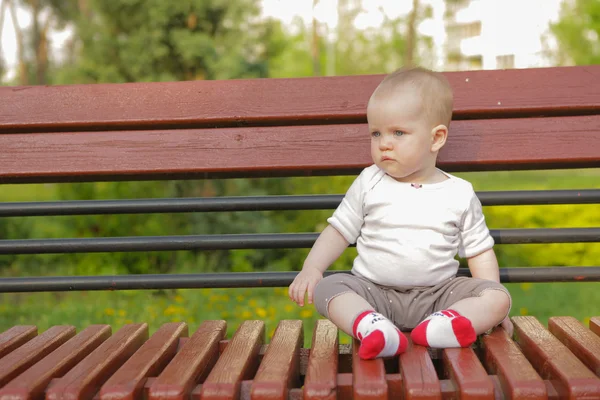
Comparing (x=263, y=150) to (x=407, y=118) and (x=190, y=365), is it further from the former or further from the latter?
(x=190, y=365)

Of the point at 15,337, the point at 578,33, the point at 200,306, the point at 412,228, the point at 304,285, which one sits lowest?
the point at 200,306

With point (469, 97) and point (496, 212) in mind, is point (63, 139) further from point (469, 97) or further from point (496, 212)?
point (496, 212)

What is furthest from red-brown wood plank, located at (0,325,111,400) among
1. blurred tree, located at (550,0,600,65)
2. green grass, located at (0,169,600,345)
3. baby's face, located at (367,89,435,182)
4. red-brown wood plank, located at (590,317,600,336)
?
blurred tree, located at (550,0,600,65)

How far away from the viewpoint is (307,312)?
419 cm

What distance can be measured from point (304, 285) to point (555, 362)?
0.66 metres

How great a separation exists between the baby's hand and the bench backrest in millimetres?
205

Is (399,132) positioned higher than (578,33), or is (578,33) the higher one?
(578,33)

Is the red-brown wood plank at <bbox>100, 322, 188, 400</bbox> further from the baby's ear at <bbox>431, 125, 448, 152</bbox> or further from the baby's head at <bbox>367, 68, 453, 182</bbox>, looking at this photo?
the baby's ear at <bbox>431, 125, 448, 152</bbox>

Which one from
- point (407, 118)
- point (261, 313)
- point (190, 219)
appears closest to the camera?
point (407, 118)

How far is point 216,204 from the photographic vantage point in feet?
7.09

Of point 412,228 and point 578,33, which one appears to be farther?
point 578,33

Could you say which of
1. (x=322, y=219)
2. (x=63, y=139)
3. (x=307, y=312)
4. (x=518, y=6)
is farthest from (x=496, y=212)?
(x=518, y=6)

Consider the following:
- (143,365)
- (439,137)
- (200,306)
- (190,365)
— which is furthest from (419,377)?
(200,306)

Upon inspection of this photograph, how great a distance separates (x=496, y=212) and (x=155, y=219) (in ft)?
9.89
